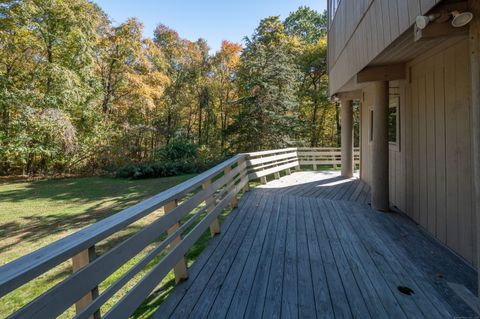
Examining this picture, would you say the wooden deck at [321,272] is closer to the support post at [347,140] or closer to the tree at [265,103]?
the support post at [347,140]

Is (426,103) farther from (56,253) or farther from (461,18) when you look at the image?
(56,253)

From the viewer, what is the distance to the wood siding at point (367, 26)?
2.44 metres

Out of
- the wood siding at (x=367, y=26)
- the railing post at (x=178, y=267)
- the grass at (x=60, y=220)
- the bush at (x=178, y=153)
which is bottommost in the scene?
the grass at (x=60, y=220)

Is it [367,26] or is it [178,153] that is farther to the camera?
[178,153]

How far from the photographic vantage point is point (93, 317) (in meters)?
1.14

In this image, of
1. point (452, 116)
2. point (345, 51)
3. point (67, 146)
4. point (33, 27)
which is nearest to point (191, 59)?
point (33, 27)

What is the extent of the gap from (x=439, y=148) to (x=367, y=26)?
1921 millimetres

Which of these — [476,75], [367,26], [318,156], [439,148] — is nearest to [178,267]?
[476,75]

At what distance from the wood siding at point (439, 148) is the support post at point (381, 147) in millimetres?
261

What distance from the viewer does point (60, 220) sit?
513cm

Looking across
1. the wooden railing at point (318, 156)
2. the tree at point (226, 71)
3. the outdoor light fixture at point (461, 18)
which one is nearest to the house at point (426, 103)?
the outdoor light fixture at point (461, 18)

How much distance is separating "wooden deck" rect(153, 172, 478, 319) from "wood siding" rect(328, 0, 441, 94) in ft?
7.50

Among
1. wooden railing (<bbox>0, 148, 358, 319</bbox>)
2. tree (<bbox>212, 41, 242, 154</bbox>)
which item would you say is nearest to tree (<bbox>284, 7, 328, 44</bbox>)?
tree (<bbox>212, 41, 242, 154</bbox>)

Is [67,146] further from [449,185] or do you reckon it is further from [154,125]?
[449,185]
